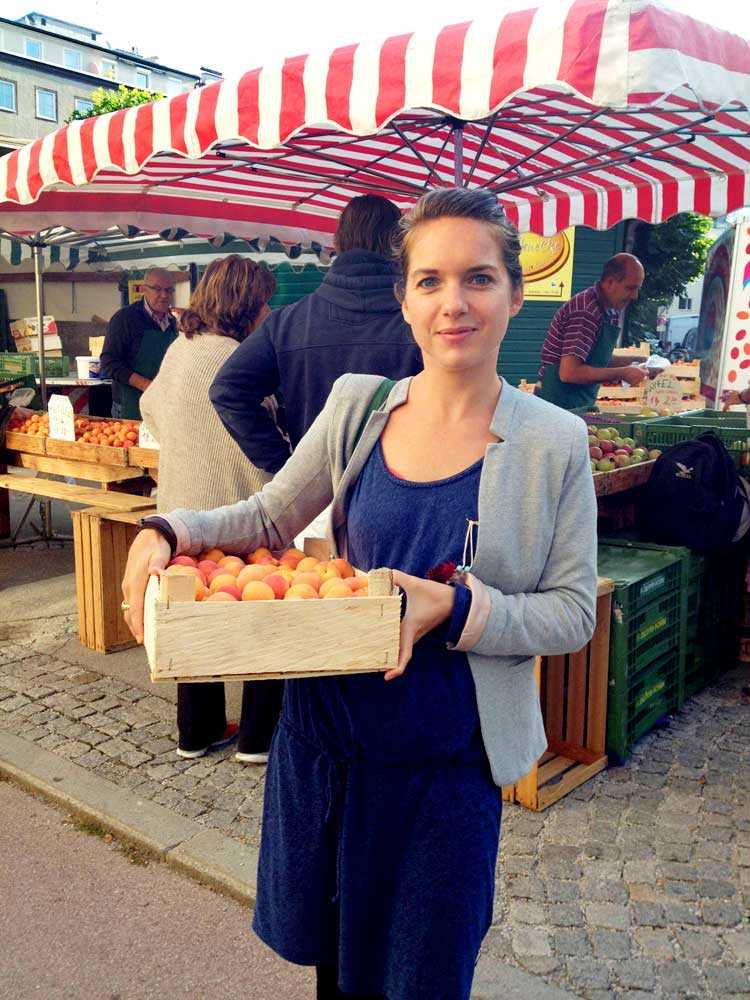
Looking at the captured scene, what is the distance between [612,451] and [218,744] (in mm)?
2662

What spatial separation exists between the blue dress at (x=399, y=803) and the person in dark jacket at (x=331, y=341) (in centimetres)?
174

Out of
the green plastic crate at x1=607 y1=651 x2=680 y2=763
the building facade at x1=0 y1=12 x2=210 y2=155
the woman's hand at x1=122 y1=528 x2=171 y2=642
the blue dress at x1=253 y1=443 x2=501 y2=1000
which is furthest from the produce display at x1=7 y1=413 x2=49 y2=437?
the building facade at x1=0 y1=12 x2=210 y2=155

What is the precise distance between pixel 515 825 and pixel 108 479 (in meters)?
3.77

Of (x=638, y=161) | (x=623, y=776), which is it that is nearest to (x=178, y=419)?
(x=623, y=776)

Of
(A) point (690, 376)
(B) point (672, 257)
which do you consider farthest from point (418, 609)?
(B) point (672, 257)

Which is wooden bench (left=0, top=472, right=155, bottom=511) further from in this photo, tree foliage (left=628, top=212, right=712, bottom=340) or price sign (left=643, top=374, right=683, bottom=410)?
tree foliage (left=628, top=212, right=712, bottom=340)

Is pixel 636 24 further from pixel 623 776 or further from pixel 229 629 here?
pixel 623 776

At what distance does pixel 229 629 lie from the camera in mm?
1473

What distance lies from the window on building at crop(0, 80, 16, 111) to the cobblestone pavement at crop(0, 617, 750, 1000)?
4958 cm

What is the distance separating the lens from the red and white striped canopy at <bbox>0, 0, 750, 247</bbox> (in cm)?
326

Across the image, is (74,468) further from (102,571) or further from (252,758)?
(252,758)

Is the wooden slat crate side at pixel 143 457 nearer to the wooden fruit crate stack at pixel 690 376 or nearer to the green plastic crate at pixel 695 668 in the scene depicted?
the green plastic crate at pixel 695 668

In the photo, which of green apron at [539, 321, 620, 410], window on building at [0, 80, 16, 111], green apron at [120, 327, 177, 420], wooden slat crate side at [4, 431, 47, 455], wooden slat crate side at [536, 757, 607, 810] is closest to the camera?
wooden slat crate side at [536, 757, 607, 810]

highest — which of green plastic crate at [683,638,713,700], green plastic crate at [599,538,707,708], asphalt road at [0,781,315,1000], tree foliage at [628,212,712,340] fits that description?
tree foliage at [628,212,712,340]
